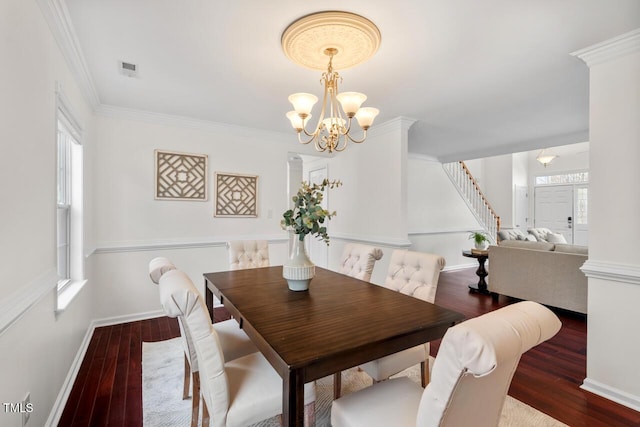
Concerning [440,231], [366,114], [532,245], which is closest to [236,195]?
[366,114]

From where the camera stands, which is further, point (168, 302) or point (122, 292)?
point (122, 292)

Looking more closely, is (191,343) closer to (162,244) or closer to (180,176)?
(162,244)

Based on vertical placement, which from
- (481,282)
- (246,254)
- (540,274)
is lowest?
(481,282)

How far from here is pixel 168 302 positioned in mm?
1162

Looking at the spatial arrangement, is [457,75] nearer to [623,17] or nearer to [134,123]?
[623,17]

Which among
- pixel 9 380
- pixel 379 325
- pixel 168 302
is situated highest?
pixel 168 302

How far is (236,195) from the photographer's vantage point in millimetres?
3961

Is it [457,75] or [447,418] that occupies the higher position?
[457,75]

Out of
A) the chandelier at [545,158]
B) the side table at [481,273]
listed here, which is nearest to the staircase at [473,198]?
the chandelier at [545,158]

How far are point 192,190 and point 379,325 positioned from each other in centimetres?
307

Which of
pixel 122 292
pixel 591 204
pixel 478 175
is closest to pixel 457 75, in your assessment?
pixel 591 204

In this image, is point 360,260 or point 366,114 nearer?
point 366,114

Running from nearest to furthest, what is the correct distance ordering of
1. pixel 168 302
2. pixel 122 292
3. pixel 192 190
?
pixel 168 302 → pixel 122 292 → pixel 192 190

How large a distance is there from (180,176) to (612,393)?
4.32 metres
